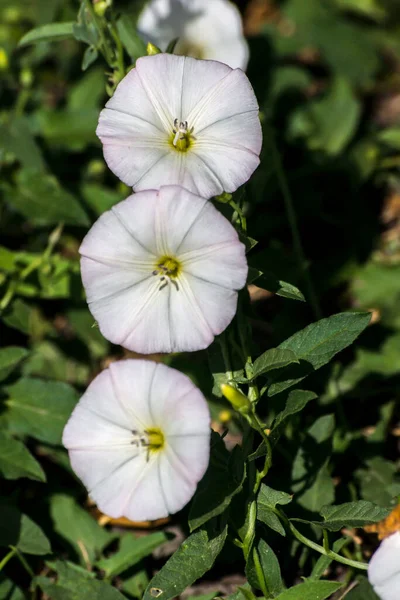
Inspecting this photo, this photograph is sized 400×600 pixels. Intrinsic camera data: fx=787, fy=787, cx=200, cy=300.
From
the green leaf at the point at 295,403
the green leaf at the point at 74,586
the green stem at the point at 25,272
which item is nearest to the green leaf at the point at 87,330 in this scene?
the green stem at the point at 25,272

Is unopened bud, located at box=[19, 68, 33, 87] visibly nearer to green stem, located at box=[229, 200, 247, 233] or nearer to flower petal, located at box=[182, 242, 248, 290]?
green stem, located at box=[229, 200, 247, 233]

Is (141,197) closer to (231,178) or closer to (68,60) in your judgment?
(231,178)

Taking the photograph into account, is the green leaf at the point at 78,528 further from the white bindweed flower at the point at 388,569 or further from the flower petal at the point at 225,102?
the flower petal at the point at 225,102

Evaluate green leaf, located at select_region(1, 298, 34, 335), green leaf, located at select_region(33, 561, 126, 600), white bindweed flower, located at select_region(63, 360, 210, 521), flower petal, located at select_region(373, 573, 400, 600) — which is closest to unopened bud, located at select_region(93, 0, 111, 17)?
green leaf, located at select_region(1, 298, 34, 335)

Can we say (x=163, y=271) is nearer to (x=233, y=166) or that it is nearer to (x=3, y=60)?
(x=233, y=166)

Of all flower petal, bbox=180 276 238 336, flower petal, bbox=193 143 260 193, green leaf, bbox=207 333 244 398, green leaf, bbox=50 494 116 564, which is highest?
flower petal, bbox=193 143 260 193
